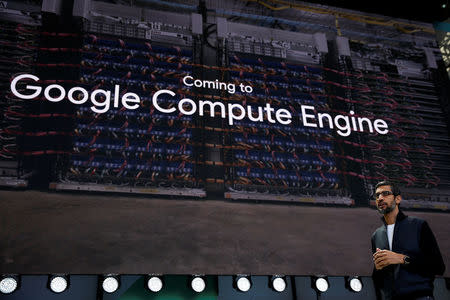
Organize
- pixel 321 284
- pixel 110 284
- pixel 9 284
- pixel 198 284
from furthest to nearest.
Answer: pixel 321 284
pixel 198 284
pixel 110 284
pixel 9 284

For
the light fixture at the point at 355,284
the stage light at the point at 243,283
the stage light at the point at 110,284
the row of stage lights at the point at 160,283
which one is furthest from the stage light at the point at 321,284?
the stage light at the point at 110,284

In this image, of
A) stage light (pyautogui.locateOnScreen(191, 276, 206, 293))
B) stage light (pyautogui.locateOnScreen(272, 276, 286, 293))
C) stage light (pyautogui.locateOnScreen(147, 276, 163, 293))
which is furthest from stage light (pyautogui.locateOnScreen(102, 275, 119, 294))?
stage light (pyautogui.locateOnScreen(272, 276, 286, 293))

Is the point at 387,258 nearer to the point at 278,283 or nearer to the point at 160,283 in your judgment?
the point at 278,283

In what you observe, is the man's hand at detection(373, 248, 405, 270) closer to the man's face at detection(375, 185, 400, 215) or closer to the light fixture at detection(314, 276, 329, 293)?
the man's face at detection(375, 185, 400, 215)

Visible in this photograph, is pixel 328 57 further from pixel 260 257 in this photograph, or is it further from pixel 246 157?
pixel 260 257

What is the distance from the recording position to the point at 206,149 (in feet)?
13.9

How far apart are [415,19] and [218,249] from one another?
5.01m

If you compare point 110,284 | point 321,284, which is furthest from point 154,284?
point 321,284

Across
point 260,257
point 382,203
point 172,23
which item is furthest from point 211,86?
point 382,203

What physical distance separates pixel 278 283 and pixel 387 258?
1307 mm

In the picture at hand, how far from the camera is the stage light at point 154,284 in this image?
2.69 meters

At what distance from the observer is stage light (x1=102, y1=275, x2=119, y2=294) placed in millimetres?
2619

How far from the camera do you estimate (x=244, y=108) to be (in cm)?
432

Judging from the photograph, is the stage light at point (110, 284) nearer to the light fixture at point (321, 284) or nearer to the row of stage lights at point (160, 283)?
the row of stage lights at point (160, 283)
